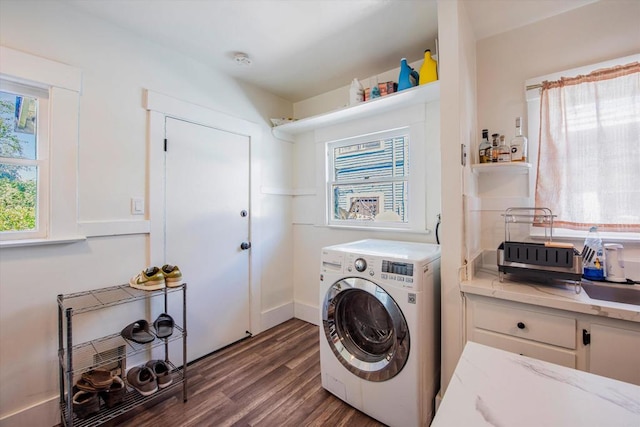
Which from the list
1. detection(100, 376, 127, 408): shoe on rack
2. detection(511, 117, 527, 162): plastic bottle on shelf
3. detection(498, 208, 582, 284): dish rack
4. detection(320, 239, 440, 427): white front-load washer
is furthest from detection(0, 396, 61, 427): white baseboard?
detection(511, 117, 527, 162): plastic bottle on shelf

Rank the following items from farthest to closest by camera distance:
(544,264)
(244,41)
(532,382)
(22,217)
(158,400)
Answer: (244,41) < (158,400) < (22,217) < (544,264) < (532,382)

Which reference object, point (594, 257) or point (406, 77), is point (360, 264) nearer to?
point (594, 257)

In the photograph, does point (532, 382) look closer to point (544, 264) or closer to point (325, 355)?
point (544, 264)

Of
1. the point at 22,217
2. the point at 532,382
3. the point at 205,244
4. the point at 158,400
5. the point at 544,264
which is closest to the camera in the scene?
the point at 532,382

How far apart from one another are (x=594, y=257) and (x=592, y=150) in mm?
618

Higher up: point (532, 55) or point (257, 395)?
point (532, 55)

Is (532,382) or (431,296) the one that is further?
(431,296)

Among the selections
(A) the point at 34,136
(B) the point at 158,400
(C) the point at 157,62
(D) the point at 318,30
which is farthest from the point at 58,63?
(B) the point at 158,400

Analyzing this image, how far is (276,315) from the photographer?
9.52 ft

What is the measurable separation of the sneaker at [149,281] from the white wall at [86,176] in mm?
216

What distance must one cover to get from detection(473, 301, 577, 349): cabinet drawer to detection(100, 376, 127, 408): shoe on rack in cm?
209

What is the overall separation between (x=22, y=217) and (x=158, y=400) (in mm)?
1387

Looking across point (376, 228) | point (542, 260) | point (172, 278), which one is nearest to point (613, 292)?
point (542, 260)

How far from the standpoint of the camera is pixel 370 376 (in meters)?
1.61
